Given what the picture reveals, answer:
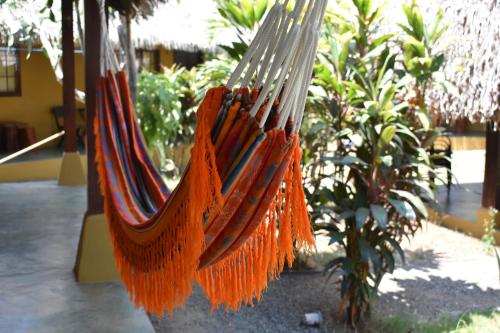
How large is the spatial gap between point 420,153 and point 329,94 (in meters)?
0.58

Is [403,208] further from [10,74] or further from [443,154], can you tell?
[10,74]

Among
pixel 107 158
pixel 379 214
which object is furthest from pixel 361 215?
pixel 107 158

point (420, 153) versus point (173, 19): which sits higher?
point (173, 19)

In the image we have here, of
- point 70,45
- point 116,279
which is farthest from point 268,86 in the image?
point 70,45

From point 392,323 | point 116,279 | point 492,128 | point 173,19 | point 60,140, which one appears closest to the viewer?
point 116,279

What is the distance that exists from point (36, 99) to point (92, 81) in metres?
5.52

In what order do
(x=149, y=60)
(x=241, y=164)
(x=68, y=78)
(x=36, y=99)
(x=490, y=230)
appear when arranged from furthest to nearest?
1. (x=149, y=60)
2. (x=36, y=99)
3. (x=490, y=230)
4. (x=68, y=78)
5. (x=241, y=164)

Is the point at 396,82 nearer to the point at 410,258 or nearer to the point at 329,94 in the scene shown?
the point at 329,94

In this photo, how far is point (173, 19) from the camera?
9.05 m

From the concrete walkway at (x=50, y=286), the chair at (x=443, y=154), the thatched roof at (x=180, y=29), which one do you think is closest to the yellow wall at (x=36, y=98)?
the thatched roof at (x=180, y=29)

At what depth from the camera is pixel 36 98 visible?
8141 mm

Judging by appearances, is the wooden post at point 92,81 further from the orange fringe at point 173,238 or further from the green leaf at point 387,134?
the green leaf at point 387,134

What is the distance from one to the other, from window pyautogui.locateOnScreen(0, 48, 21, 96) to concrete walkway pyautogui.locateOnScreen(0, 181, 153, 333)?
3.93 m

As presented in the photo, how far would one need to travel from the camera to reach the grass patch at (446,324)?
11.6 feet
